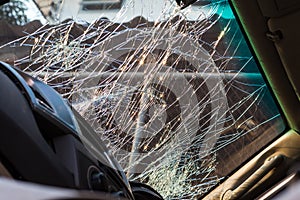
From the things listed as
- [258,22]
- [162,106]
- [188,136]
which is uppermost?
[258,22]

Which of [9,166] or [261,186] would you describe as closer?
[9,166]

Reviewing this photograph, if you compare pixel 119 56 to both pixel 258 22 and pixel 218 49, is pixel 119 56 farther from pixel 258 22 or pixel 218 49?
pixel 258 22

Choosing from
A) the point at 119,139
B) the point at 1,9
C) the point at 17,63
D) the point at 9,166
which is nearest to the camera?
the point at 9,166

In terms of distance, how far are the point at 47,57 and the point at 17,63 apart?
0.52 ft

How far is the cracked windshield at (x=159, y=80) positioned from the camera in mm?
2506

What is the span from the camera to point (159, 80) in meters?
2.61

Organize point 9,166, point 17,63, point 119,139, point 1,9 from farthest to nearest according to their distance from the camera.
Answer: point 119,139, point 17,63, point 1,9, point 9,166

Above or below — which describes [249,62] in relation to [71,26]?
below

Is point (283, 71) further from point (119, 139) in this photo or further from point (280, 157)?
point (119, 139)

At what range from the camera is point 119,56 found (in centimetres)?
258

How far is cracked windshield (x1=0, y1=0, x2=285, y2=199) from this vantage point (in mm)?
2506

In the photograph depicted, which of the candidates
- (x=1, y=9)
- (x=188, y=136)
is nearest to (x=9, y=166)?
(x=1, y=9)

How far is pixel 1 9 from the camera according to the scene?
2.26 meters

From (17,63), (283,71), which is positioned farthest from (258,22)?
(17,63)
